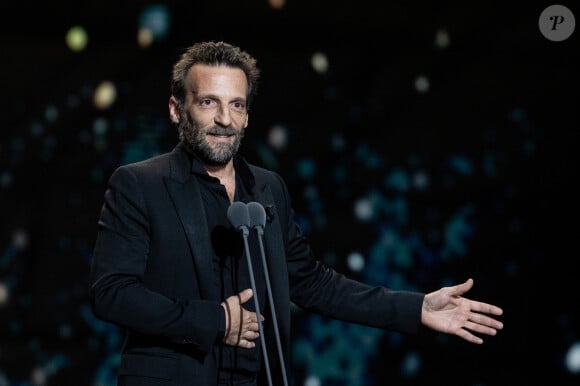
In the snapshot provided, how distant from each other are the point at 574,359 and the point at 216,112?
6.65 ft

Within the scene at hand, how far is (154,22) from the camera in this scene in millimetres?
3551

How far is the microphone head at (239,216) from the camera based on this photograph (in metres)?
1.74

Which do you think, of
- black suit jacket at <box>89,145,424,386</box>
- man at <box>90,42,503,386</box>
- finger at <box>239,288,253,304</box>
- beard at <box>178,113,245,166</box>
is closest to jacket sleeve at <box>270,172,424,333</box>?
man at <box>90,42,503,386</box>

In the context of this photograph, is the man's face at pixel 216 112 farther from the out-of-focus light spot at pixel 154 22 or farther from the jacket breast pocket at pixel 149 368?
the out-of-focus light spot at pixel 154 22

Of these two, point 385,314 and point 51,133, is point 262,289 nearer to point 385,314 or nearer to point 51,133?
point 385,314

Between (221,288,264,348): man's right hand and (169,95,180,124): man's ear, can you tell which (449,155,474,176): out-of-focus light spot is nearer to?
(169,95,180,124): man's ear

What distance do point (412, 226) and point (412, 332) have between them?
4.57 feet

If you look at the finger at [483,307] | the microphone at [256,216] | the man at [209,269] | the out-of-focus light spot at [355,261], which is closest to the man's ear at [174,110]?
the man at [209,269]

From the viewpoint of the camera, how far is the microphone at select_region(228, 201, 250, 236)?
174 centimetres

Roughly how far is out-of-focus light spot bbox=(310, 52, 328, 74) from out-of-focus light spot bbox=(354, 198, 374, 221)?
1.80 ft

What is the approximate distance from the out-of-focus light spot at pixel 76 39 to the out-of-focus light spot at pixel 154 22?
23cm

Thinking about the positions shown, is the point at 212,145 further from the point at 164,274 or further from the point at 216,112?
the point at 164,274

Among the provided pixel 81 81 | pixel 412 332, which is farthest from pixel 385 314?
pixel 81 81

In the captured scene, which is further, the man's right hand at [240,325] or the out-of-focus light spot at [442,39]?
the out-of-focus light spot at [442,39]
